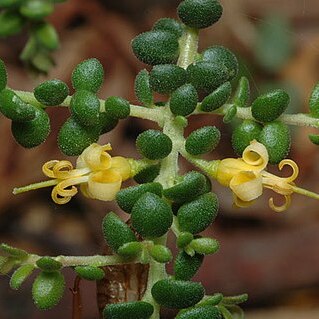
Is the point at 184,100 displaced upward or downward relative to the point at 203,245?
upward

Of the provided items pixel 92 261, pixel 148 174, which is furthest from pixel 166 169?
pixel 92 261

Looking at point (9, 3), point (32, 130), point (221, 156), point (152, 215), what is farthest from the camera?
point (221, 156)

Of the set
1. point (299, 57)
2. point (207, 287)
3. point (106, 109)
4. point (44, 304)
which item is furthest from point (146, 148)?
point (299, 57)

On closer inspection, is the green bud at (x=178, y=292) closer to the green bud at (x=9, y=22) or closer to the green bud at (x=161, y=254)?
the green bud at (x=161, y=254)

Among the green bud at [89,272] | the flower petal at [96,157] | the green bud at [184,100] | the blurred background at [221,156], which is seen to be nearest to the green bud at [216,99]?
the green bud at [184,100]

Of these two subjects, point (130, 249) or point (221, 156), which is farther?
point (221, 156)

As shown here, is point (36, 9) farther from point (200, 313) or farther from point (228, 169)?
point (200, 313)
